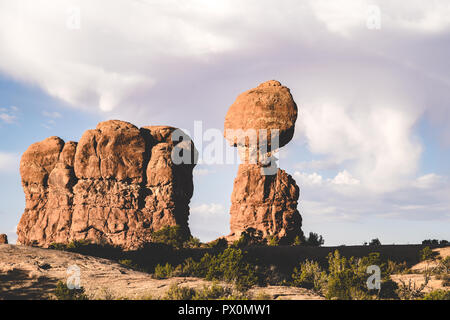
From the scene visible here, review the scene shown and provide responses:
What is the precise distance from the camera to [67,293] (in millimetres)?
19359

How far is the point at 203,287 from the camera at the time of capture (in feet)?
69.5

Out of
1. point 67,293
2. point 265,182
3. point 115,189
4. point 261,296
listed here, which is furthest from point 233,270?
point 115,189

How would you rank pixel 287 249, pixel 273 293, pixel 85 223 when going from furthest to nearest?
pixel 85 223 → pixel 287 249 → pixel 273 293

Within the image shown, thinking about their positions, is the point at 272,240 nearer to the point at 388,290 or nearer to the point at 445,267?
the point at 445,267

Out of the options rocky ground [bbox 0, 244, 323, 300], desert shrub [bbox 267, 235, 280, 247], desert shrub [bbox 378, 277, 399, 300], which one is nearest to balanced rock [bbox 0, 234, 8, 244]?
desert shrub [bbox 267, 235, 280, 247]

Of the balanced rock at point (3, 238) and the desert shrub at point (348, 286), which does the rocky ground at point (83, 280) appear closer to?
the desert shrub at point (348, 286)

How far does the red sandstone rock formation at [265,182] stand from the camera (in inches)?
2258

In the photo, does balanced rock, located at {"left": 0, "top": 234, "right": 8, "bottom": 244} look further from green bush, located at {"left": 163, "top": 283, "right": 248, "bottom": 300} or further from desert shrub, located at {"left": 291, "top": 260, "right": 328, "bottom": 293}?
green bush, located at {"left": 163, "top": 283, "right": 248, "bottom": 300}

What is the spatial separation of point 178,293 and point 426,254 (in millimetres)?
30751

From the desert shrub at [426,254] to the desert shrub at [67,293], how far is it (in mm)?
33067
